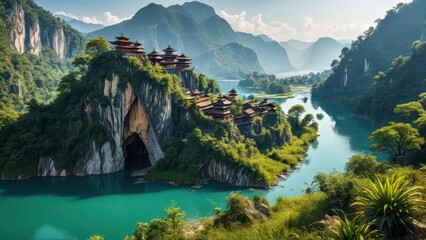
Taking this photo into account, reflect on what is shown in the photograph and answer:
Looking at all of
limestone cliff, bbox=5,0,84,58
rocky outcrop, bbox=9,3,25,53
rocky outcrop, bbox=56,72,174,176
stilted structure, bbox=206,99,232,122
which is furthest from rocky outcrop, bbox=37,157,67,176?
rocky outcrop, bbox=9,3,25,53

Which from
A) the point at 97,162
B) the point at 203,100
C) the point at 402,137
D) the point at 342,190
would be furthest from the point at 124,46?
the point at 342,190

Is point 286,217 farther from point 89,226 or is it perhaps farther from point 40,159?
point 40,159

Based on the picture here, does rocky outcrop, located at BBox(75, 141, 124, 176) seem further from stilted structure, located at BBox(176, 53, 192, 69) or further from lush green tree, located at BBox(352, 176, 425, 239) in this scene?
lush green tree, located at BBox(352, 176, 425, 239)

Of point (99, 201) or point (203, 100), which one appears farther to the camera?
point (203, 100)

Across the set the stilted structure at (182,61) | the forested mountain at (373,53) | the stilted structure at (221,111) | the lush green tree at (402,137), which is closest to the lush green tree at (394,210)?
the lush green tree at (402,137)

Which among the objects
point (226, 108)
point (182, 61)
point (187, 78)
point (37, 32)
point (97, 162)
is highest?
point (37, 32)

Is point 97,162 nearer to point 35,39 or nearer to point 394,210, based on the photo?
point 394,210

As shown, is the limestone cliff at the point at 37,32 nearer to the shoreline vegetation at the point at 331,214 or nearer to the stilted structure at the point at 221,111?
the stilted structure at the point at 221,111
